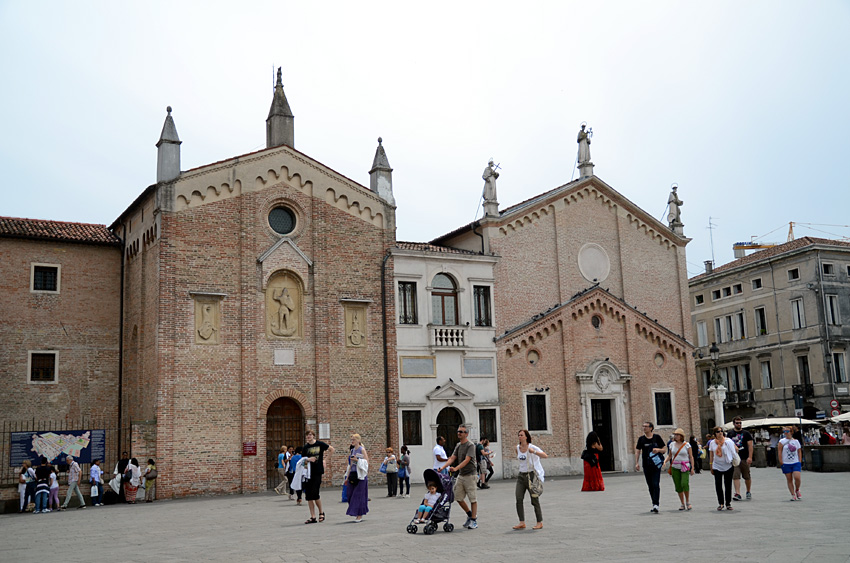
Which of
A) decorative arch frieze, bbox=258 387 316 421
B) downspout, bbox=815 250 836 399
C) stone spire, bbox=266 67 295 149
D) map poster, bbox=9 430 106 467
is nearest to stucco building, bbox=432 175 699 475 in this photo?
decorative arch frieze, bbox=258 387 316 421

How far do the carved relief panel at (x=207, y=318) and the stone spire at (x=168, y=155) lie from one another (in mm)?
3865

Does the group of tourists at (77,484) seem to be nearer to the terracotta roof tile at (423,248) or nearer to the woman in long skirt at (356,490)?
the woman in long skirt at (356,490)

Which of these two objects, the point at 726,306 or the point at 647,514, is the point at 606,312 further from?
the point at 726,306

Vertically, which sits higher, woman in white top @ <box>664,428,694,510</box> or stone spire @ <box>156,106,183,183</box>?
stone spire @ <box>156,106,183,183</box>

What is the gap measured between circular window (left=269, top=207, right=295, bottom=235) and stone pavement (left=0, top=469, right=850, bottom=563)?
9.88 meters

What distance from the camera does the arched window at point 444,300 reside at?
99.3ft

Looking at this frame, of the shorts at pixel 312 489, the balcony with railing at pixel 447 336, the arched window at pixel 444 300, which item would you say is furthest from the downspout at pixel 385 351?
the shorts at pixel 312 489

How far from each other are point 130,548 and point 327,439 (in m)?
14.2

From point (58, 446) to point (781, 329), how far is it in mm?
37892

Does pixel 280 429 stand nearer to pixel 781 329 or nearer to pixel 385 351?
pixel 385 351

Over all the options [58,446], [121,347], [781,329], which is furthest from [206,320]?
[781,329]

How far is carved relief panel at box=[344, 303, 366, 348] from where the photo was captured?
2794 centimetres

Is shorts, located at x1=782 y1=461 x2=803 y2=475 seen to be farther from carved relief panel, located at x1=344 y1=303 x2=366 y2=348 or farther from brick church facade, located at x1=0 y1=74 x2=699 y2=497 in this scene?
carved relief panel, located at x1=344 y1=303 x2=366 y2=348

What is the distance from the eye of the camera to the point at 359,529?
571 inches
